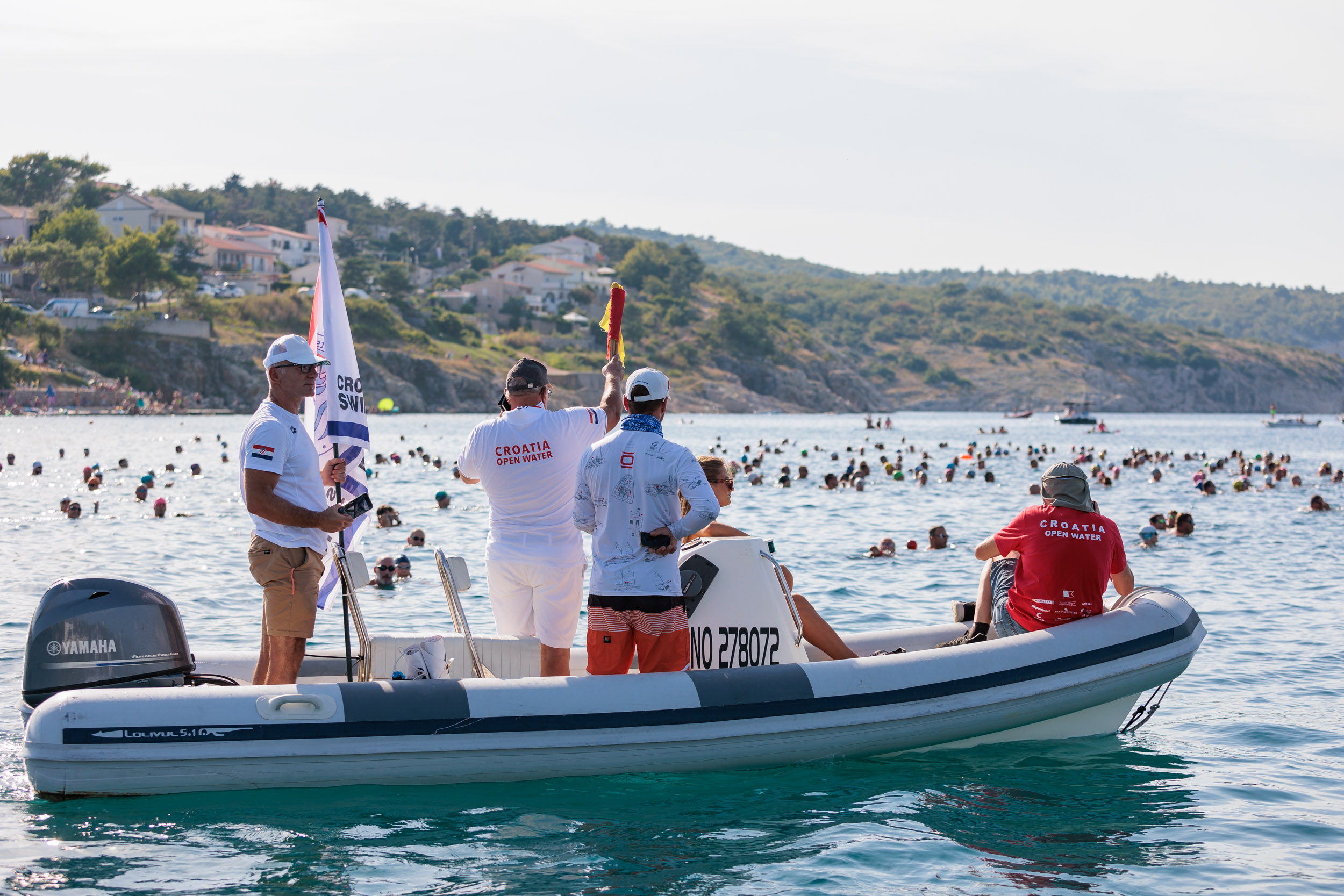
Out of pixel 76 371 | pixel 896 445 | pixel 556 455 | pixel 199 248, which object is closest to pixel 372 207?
pixel 199 248

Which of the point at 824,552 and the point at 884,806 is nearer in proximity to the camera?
the point at 884,806

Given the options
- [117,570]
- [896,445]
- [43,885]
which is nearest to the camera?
[43,885]

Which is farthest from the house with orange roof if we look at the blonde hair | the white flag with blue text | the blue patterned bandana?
the blue patterned bandana

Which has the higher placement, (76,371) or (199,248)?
(199,248)

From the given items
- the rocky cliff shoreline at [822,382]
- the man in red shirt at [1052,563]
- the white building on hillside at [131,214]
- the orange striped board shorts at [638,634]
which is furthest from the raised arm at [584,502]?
the white building on hillside at [131,214]

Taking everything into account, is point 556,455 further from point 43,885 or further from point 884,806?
point 43,885

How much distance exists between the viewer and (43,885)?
444 cm

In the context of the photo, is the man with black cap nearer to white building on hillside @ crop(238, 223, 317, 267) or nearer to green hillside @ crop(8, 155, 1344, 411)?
green hillside @ crop(8, 155, 1344, 411)

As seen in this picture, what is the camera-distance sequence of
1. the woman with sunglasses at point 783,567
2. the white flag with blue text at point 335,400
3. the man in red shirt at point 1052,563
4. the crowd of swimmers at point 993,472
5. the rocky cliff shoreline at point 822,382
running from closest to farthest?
the woman with sunglasses at point 783,567
the white flag with blue text at point 335,400
the man in red shirt at point 1052,563
the crowd of swimmers at point 993,472
the rocky cliff shoreline at point 822,382

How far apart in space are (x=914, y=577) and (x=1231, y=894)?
30.1 feet

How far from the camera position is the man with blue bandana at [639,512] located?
4.95 meters

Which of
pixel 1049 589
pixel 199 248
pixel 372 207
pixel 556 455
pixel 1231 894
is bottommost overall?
pixel 1231 894

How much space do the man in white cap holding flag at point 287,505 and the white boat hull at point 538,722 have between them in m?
0.37

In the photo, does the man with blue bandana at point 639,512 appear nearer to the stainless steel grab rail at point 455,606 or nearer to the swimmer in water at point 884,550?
the stainless steel grab rail at point 455,606
